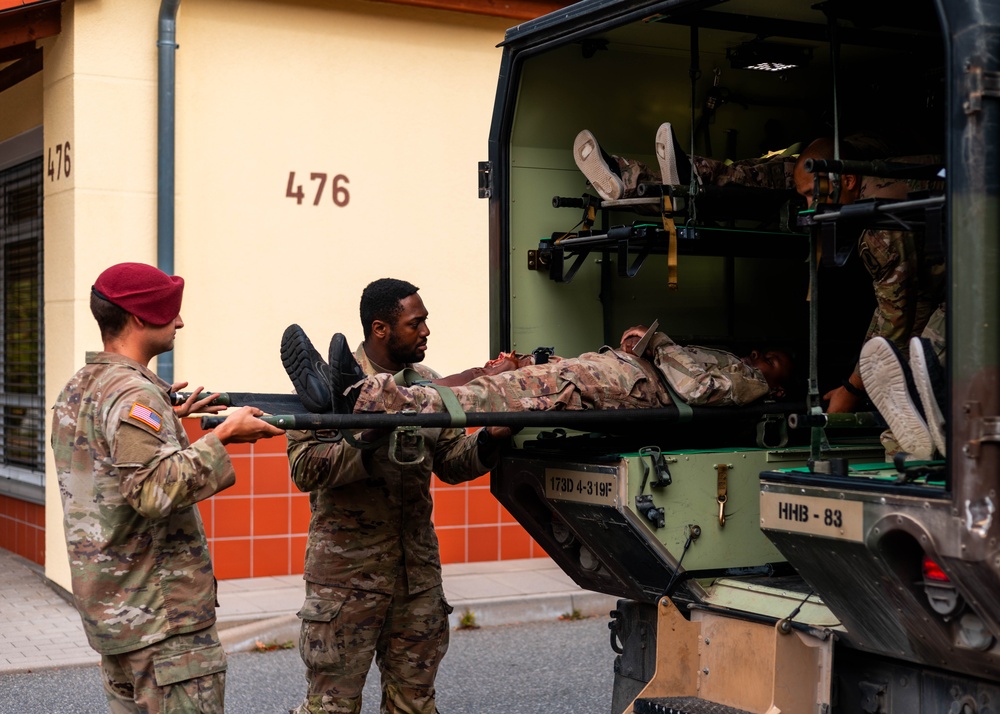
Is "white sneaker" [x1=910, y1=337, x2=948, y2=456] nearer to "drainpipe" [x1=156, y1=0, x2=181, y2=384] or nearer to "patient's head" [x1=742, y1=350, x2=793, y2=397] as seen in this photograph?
"patient's head" [x1=742, y1=350, x2=793, y2=397]

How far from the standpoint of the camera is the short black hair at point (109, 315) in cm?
380

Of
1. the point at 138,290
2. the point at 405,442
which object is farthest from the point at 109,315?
the point at 405,442

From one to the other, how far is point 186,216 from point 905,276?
484 centimetres

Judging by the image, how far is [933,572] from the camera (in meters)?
3.22

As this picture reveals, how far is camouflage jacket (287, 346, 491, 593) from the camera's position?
175 inches

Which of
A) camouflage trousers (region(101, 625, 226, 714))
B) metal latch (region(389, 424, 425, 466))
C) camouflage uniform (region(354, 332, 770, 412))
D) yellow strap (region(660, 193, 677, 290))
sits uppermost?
yellow strap (region(660, 193, 677, 290))

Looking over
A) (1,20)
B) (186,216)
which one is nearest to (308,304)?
(186,216)

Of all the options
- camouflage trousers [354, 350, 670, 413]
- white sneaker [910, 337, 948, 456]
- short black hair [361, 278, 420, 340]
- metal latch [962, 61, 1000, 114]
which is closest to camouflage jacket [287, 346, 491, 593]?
short black hair [361, 278, 420, 340]

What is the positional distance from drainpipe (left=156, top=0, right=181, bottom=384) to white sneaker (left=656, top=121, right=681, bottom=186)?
3794mm

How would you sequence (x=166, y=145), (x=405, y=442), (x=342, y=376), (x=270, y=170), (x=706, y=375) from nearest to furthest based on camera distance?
(x=342, y=376), (x=405, y=442), (x=706, y=375), (x=166, y=145), (x=270, y=170)

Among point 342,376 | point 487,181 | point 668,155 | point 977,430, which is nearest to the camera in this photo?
point 977,430

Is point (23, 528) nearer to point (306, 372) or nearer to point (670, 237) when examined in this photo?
point (306, 372)

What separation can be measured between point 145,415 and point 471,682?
330cm

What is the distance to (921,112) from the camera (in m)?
5.17
